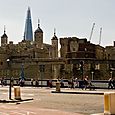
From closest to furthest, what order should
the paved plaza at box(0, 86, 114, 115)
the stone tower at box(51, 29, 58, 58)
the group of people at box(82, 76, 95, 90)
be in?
1. the paved plaza at box(0, 86, 114, 115)
2. the group of people at box(82, 76, 95, 90)
3. the stone tower at box(51, 29, 58, 58)

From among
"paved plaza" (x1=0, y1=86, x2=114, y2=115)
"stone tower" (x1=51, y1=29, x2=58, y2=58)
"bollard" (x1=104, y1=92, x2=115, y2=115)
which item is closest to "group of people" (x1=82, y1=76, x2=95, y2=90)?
"paved plaza" (x1=0, y1=86, x2=114, y2=115)

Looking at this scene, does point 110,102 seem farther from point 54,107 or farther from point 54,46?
point 54,46

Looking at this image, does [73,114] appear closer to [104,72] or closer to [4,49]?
[104,72]

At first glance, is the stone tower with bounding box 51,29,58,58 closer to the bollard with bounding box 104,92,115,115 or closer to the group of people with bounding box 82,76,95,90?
the group of people with bounding box 82,76,95,90

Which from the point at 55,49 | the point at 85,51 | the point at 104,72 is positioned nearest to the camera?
the point at 104,72

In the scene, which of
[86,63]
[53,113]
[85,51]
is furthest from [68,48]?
[53,113]

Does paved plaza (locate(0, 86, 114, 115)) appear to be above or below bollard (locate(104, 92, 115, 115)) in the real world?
below

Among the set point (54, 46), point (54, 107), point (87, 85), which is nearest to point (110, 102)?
point (54, 107)

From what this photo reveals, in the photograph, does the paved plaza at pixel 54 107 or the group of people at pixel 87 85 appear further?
the group of people at pixel 87 85

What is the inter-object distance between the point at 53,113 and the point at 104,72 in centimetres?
6113

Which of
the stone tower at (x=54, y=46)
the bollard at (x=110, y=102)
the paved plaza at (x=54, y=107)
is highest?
the stone tower at (x=54, y=46)

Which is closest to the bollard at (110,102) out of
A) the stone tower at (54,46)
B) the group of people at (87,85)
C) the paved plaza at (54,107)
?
the paved plaza at (54,107)

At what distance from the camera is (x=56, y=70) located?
82875 mm

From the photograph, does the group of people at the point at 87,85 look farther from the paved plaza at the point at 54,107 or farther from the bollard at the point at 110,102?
the bollard at the point at 110,102
